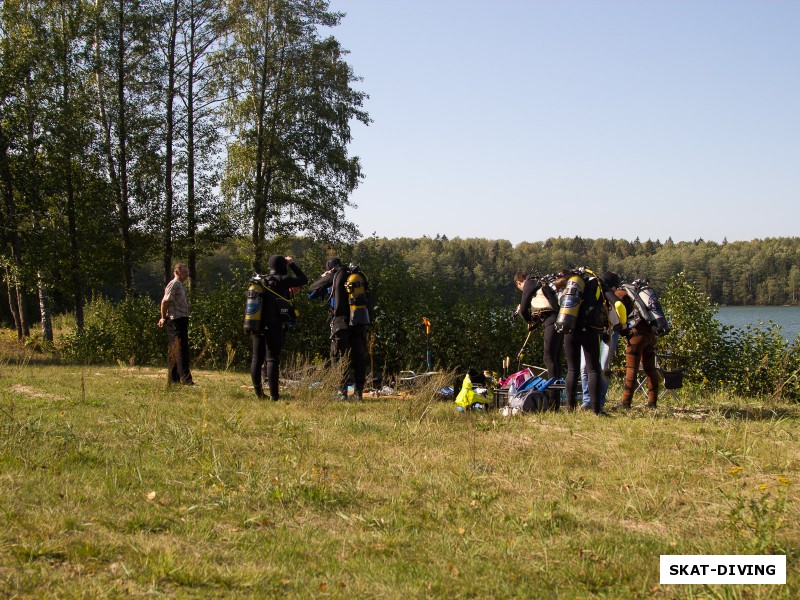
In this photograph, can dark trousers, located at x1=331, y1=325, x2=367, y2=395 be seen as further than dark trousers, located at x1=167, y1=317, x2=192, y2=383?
No

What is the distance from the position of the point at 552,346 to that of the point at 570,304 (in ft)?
3.56

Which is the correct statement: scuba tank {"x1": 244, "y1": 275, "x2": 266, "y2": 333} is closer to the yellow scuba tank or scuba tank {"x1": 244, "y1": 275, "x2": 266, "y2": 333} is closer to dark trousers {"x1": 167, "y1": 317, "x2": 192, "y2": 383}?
dark trousers {"x1": 167, "y1": 317, "x2": 192, "y2": 383}

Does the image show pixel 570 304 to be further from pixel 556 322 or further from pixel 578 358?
pixel 578 358

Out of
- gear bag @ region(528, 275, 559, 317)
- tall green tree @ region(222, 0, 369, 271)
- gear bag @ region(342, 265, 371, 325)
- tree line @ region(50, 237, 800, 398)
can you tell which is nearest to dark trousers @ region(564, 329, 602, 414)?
gear bag @ region(528, 275, 559, 317)

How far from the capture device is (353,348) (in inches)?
395

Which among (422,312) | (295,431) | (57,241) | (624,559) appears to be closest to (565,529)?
(624,559)

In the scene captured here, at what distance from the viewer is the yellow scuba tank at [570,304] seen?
28.3ft

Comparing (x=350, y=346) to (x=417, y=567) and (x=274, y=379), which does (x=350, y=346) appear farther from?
(x=417, y=567)

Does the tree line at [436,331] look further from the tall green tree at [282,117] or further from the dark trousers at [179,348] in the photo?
the tall green tree at [282,117]

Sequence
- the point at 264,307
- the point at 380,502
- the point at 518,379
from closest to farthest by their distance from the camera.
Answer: the point at 380,502, the point at 518,379, the point at 264,307

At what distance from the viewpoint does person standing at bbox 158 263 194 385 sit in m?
10.5

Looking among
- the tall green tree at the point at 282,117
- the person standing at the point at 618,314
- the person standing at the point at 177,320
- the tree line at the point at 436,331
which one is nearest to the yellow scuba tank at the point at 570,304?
the person standing at the point at 618,314

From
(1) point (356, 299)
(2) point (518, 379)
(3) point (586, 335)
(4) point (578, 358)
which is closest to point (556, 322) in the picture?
(3) point (586, 335)

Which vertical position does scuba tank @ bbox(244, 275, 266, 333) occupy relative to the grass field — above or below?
above
